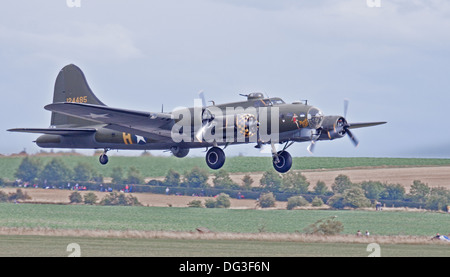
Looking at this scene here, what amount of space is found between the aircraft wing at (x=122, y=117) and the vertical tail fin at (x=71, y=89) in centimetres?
690

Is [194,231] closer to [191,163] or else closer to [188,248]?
[188,248]

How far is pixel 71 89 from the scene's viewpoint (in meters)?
52.6

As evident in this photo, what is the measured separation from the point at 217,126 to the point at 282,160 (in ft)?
14.3

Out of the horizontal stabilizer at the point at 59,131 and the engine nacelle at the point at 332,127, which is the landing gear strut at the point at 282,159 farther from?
the horizontal stabilizer at the point at 59,131

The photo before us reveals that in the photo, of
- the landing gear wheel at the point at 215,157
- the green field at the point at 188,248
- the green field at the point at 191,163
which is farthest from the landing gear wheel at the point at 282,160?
the green field at the point at 191,163

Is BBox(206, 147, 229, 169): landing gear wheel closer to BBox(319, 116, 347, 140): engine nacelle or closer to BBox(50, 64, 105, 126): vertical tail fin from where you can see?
BBox(319, 116, 347, 140): engine nacelle

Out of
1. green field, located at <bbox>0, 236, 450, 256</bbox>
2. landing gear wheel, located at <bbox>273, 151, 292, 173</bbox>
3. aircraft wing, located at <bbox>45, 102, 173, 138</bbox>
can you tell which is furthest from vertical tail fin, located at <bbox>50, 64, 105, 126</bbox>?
landing gear wheel, located at <bbox>273, 151, 292, 173</bbox>

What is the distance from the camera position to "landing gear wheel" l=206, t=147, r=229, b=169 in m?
43.0

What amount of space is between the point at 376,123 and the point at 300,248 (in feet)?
36.5

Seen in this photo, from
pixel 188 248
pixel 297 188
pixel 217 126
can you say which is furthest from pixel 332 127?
pixel 297 188

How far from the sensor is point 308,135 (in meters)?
41.0

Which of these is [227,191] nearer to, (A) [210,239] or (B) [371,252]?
(A) [210,239]

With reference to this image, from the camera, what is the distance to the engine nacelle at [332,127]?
132 feet
